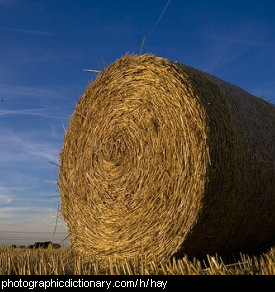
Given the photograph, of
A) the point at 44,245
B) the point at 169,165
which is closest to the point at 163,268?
the point at 169,165

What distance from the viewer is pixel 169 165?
5223mm

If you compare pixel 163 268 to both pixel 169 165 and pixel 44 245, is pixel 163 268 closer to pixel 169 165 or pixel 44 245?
pixel 169 165

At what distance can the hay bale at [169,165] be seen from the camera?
4.99m

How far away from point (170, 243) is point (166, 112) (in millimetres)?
1393

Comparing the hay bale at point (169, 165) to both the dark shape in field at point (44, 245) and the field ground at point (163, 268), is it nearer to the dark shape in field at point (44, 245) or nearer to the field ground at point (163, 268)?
the field ground at point (163, 268)

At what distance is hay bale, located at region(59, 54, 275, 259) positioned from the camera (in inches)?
196

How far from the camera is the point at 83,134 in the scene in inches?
259

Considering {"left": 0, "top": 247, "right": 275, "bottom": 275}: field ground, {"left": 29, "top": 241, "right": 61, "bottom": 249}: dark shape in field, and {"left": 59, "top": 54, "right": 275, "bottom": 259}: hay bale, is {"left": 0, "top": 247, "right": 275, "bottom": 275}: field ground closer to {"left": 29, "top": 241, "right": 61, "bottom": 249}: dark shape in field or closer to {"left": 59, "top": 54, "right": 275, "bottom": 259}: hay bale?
{"left": 59, "top": 54, "right": 275, "bottom": 259}: hay bale

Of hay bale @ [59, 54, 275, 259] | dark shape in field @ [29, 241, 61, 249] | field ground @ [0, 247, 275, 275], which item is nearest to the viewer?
field ground @ [0, 247, 275, 275]

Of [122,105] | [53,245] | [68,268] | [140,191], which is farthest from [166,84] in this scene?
[53,245]

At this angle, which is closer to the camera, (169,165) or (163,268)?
(163,268)

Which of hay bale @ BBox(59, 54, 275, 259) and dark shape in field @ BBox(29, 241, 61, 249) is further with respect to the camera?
dark shape in field @ BBox(29, 241, 61, 249)

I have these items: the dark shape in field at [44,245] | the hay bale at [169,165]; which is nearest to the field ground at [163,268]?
the hay bale at [169,165]

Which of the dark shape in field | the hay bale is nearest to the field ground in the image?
the hay bale
